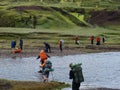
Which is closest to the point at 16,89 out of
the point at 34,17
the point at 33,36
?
the point at 33,36

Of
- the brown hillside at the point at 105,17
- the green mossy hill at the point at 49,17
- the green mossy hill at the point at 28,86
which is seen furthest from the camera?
the brown hillside at the point at 105,17

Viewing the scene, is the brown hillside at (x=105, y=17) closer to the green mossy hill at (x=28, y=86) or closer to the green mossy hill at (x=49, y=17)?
the green mossy hill at (x=49, y=17)

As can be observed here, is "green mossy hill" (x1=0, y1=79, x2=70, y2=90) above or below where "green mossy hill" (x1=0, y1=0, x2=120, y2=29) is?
below

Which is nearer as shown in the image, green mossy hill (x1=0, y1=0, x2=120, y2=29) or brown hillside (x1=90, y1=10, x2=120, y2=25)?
green mossy hill (x1=0, y1=0, x2=120, y2=29)

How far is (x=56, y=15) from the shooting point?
12631cm

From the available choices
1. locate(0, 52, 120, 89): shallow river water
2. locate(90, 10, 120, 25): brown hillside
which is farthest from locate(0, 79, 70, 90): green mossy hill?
locate(90, 10, 120, 25): brown hillside

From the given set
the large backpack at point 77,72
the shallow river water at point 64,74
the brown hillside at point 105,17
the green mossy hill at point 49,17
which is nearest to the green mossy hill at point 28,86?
the shallow river water at point 64,74

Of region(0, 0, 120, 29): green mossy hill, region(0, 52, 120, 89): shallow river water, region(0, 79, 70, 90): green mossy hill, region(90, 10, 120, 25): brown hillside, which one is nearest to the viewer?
region(0, 79, 70, 90): green mossy hill

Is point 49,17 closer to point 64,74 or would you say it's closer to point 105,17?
point 105,17

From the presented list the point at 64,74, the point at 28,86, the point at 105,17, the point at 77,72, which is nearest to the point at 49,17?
the point at 105,17

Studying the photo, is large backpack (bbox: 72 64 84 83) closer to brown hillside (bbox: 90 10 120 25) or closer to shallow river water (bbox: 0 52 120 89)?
shallow river water (bbox: 0 52 120 89)

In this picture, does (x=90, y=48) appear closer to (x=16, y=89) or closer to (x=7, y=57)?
(x=7, y=57)

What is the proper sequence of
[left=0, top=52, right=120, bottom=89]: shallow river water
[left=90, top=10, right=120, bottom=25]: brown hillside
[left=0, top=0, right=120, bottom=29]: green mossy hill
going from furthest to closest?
[left=90, top=10, right=120, bottom=25]: brown hillside, [left=0, top=0, right=120, bottom=29]: green mossy hill, [left=0, top=52, right=120, bottom=89]: shallow river water

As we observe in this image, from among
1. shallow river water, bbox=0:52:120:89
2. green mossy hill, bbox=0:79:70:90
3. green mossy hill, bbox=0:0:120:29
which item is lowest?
shallow river water, bbox=0:52:120:89
